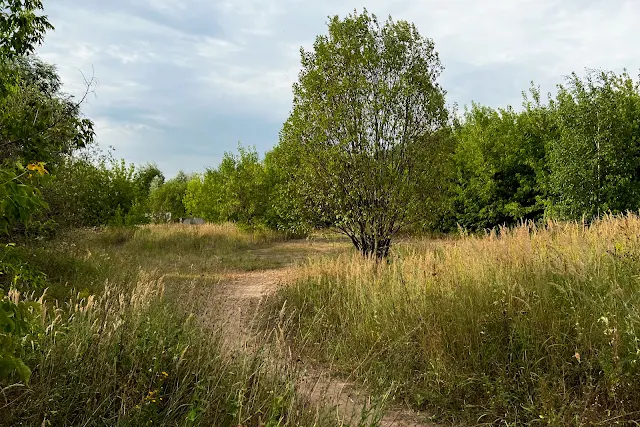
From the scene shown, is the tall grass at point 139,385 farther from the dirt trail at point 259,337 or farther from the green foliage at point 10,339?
the green foliage at point 10,339

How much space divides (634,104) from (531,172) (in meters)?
4.45

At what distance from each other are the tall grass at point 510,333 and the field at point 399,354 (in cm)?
2

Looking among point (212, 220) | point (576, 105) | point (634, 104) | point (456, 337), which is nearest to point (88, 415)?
point (456, 337)

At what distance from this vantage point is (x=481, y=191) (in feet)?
61.2

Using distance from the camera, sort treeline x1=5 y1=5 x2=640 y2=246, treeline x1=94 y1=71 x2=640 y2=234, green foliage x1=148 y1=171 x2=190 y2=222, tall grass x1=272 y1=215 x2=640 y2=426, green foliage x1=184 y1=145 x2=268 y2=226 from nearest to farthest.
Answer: tall grass x1=272 y1=215 x2=640 y2=426, treeline x1=5 y1=5 x2=640 y2=246, treeline x1=94 y1=71 x2=640 y2=234, green foliage x1=184 y1=145 x2=268 y2=226, green foliage x1=148 y1=171 x2=190 y2=222

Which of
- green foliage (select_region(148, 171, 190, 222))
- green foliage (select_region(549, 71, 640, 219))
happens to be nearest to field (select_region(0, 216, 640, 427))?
green foliage (select_region(549, 71, 640, 219))

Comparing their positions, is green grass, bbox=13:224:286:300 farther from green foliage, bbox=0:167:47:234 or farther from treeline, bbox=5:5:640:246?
green foliage, bbox=0:167:47:234

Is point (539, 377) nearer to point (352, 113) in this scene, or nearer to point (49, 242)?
point (352, 113)

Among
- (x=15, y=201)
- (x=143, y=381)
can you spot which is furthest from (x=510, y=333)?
(x=15, y=201)

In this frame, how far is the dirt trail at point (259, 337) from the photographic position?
11.6ft

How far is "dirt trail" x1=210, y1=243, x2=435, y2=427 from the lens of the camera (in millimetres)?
3551

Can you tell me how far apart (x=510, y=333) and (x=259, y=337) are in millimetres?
2474

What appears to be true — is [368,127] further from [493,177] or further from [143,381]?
[493,177]

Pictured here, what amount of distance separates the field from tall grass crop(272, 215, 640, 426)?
0.02m
